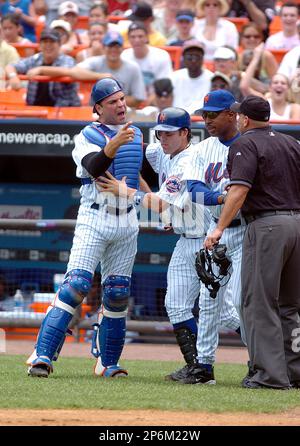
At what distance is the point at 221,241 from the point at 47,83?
4.95 metres

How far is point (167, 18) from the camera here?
13.5 meters

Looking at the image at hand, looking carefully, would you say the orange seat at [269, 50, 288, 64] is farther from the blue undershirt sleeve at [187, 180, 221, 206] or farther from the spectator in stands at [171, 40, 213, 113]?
the blue undershirt sleeve at [187, 180, 221, 206]

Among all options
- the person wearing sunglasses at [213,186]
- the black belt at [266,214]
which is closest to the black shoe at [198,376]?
the person wearing sunglasses at [213,186]

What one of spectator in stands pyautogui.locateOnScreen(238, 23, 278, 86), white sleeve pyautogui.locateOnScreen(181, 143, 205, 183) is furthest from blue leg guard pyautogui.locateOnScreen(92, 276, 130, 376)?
spectator in stands pyautogui.locateOnScreen(238, 23, 278, 86)

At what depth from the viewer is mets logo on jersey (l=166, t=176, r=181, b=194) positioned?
6.95m

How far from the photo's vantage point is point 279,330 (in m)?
6.29

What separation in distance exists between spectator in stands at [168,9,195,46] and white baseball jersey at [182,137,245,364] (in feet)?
20.2

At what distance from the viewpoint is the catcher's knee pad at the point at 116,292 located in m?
6.85

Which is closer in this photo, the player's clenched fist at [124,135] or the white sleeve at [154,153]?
the player's clenched fist at [124,135]

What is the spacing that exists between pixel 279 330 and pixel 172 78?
555 cm

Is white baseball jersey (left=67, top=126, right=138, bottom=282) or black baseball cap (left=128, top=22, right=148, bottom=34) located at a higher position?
black baseball cap (left=128, top=22, right=148, bottom=34)

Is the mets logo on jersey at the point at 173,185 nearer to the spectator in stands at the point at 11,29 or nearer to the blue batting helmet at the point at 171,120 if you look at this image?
the blue batting helmet at the point at 171,120
